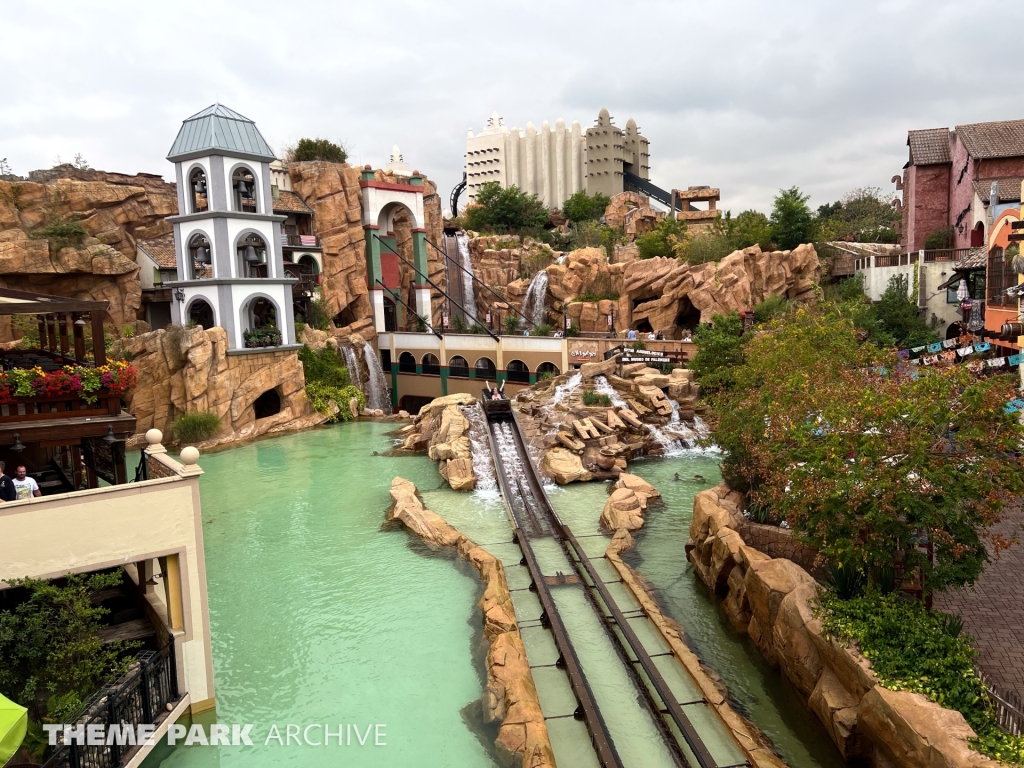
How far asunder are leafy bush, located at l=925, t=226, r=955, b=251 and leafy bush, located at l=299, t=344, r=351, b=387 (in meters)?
31.4

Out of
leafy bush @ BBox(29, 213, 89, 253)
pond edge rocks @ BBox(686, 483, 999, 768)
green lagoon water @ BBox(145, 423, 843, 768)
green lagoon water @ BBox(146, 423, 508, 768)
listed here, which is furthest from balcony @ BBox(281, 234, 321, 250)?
pond edge rocks @ BBox(686, 483, 999, 768)

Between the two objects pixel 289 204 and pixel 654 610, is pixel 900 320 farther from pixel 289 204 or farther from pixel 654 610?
pixel 289 204

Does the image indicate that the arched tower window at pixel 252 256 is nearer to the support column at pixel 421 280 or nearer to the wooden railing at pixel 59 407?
the support column at pixel 421 280

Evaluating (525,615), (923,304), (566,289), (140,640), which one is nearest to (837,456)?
(525,615)

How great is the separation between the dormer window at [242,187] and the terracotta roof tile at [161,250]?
5.20 meters

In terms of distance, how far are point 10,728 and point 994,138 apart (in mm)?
41060

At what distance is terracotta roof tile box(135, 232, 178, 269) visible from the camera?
3447cm

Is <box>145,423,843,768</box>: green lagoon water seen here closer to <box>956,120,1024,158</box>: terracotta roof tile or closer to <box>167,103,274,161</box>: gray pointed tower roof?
<box>167,103,274,161</box>: gray pointed tower roof

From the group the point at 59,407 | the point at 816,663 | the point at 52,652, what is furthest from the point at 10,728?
the point at 816,663

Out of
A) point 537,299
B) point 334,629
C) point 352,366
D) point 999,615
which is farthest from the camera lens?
point 537,299

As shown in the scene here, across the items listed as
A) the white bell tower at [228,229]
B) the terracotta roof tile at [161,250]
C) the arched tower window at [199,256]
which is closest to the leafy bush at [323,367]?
the white bell tower at [228,229]

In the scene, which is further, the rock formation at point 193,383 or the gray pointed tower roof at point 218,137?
the gray pointed tower roof at point 218,137

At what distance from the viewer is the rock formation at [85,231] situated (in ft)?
97.1

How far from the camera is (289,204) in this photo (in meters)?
39.8
